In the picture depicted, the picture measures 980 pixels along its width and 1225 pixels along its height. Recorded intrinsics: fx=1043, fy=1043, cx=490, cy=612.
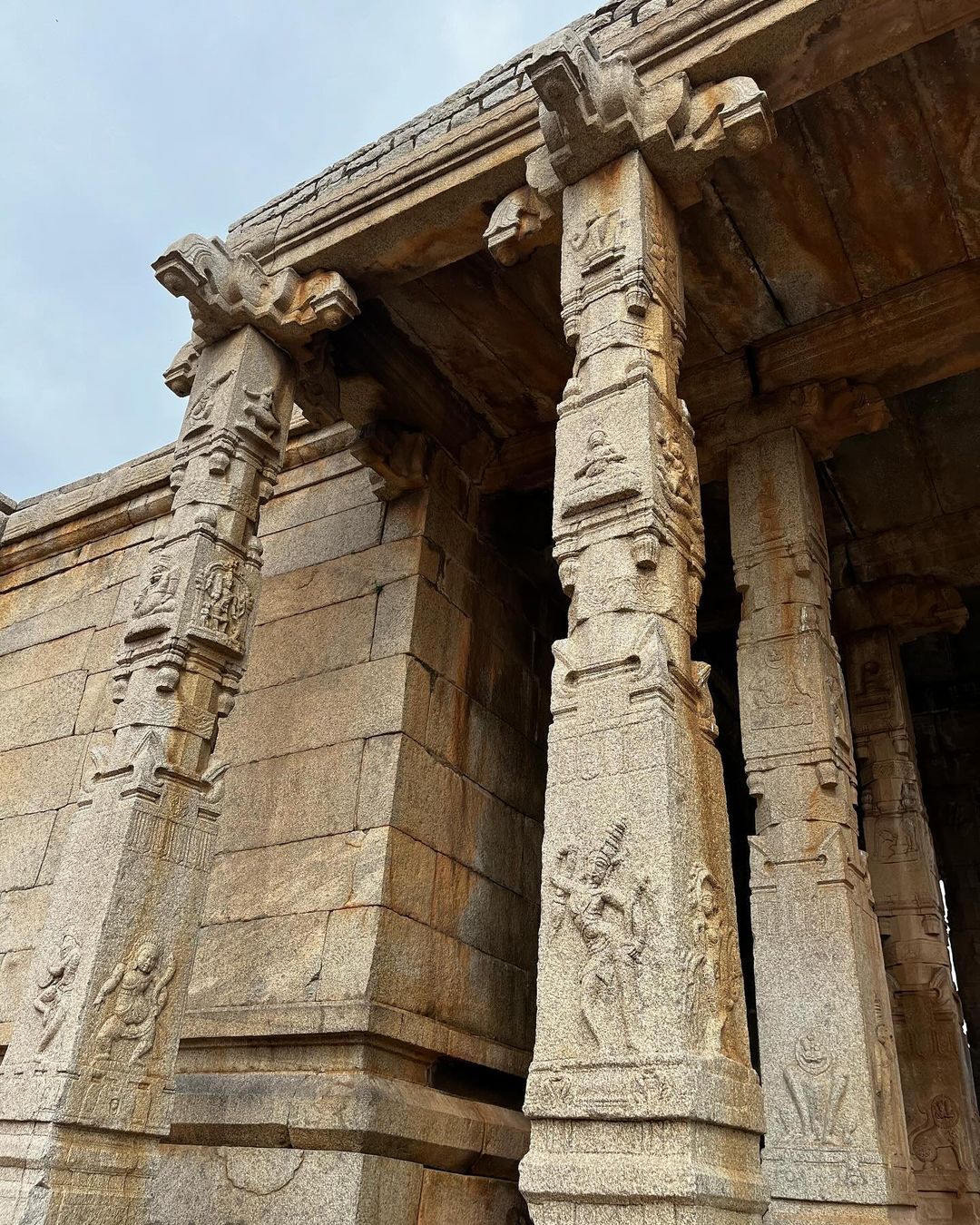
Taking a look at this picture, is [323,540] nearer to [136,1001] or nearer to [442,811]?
[442,811]

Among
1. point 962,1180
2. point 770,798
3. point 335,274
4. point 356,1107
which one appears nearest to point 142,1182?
point 356,1107

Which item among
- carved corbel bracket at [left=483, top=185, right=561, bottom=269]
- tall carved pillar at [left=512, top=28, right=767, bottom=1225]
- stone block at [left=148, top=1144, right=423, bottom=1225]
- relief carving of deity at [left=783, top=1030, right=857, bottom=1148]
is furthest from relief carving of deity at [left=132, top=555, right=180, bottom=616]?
relief carving of deity at [left=783, top=1030, right=857, bottom=1148]

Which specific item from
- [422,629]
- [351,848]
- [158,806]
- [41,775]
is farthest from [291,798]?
[41,775]

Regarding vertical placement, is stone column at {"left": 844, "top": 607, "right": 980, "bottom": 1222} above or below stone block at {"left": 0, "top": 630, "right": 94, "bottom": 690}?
below

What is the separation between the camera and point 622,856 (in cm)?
349

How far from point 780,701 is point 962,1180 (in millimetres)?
4008

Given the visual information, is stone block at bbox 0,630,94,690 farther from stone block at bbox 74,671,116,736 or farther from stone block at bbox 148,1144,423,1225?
stone block at bbox 148,1144,423,1225

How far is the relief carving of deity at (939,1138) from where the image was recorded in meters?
7.18

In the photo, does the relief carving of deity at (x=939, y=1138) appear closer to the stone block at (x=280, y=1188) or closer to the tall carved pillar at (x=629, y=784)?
the stone block at (x=280, y=1188)

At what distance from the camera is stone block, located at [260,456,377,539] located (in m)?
8.01

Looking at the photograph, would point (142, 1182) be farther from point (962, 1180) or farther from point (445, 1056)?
point (962, 1180)

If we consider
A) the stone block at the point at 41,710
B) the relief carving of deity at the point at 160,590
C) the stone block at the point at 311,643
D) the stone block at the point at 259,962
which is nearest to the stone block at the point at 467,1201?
the stone block at the point at 259,962

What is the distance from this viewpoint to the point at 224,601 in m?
5.83

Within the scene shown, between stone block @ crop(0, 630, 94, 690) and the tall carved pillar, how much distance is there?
586 centimetres
